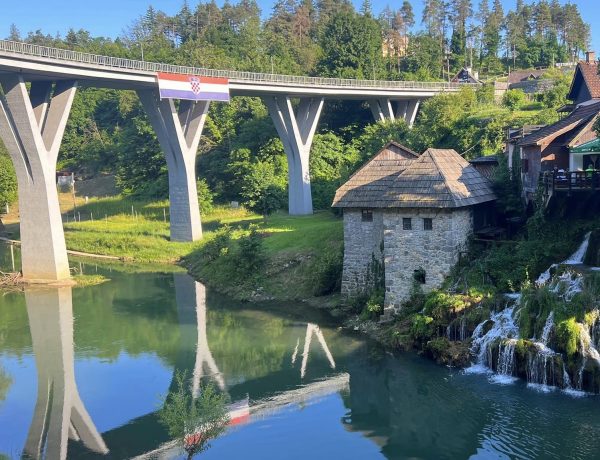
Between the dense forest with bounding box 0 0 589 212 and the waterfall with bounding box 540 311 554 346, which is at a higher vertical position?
the dense forest with bounding box 0 0 589 212

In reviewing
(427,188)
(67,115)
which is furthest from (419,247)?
(67,115)

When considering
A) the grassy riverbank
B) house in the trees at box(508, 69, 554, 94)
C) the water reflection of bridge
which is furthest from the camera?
house in the trees at box(508, 69, 554, 94)

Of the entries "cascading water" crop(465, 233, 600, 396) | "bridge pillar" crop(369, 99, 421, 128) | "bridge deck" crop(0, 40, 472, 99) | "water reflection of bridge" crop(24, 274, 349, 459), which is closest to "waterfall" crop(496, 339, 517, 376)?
"cascading water" crop(465, 233, 600, 396)

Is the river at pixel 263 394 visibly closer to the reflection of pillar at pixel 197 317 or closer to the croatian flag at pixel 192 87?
the reflection of pillar at pixel 197 317

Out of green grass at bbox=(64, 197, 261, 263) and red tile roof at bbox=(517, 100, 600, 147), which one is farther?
green grass at bbox=(64, 197, 261, 263)

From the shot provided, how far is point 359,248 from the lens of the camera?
2961 cm

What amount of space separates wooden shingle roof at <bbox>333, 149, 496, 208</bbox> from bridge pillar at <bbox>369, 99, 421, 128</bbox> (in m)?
38.6

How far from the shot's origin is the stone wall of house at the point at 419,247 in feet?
84.0

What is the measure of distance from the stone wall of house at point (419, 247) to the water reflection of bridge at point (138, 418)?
13.0ft

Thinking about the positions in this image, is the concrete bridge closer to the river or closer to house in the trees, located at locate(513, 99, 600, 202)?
the river


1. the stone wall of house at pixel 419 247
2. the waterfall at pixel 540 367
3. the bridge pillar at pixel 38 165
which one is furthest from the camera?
the bridge pillar at pixel 38 165

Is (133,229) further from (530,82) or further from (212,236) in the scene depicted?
(530,82)

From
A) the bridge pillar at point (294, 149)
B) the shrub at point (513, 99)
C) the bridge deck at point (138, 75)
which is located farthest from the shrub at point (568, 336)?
the shrub at point (513, 99)

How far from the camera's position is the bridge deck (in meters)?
37.2
